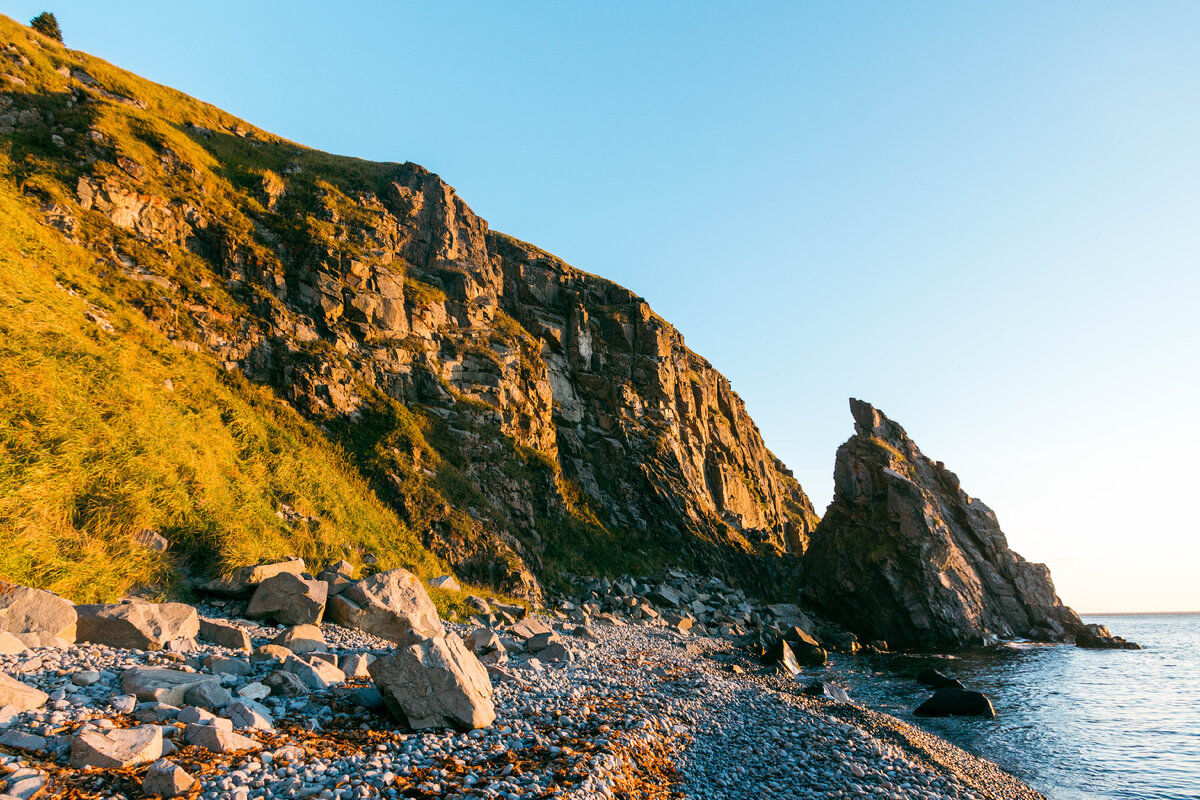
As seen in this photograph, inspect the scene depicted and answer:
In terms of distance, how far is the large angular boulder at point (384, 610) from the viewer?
622 inches

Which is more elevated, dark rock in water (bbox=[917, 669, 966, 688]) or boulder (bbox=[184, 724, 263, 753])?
boulder (bbox=[184, 724, 263, 753])

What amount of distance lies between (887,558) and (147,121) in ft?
218

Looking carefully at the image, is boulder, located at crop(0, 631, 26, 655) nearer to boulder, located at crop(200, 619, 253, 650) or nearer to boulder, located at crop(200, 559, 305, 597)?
boulder, located at crop(200, 619, 253, 650)

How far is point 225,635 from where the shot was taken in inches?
454

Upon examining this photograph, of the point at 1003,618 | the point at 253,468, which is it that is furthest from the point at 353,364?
the point at 1003,618

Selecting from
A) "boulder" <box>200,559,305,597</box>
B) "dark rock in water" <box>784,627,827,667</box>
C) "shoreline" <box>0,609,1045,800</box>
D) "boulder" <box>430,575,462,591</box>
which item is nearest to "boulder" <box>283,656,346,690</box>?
"shoreline" <box>0,609,1045,800</box>

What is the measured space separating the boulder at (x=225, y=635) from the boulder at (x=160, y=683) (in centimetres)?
303

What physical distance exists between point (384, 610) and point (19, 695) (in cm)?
987

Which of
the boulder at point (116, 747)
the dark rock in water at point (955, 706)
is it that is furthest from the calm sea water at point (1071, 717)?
the boulder at point (116, 747)

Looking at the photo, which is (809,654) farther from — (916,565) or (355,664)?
(355,664)

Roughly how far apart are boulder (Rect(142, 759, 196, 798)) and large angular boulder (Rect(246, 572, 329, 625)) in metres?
9.44

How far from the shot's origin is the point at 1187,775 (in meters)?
15.5

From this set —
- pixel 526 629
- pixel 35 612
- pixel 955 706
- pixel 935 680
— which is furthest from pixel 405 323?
pixel 935 680

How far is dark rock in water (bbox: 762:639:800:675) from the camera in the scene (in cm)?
2808
